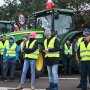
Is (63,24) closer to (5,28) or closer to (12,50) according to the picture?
(5,28)

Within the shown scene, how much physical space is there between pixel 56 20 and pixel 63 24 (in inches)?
16.4

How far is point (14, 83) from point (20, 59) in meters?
1.55

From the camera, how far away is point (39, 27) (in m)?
17.7

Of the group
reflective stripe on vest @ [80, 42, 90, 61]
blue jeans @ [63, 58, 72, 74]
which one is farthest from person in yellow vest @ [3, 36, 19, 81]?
reflective stripe on vest @ [80, 42, 90, 61]

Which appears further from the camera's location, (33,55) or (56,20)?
(56,20)

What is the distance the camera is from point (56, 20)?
17422mm

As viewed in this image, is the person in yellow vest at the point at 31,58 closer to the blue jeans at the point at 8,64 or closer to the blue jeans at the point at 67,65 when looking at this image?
the blue jeans at the point at 8,64

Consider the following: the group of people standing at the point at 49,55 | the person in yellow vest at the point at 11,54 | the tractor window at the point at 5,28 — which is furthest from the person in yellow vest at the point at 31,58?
the tractor window at the point at 5,28

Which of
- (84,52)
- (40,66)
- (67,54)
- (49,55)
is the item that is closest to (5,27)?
(67,54)

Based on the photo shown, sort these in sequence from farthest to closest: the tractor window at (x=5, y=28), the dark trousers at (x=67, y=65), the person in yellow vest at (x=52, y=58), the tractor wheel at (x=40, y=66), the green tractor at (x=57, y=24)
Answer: the tractor window at (x=5, y=28) → the dark trousers at (x=67, y=65) → the green tractor at (x=57, y=24) → the tractor wheel at (x=40, y=66) → the person in yellow vest at (x=52, y=58)

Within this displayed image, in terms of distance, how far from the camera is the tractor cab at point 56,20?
1719 centimetres

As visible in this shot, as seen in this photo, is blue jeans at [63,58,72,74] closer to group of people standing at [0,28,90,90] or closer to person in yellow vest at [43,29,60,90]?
group of people standing at [0,28,90,90]

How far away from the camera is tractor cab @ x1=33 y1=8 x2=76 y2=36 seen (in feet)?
56.4

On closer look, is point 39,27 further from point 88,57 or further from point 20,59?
point 88,57
